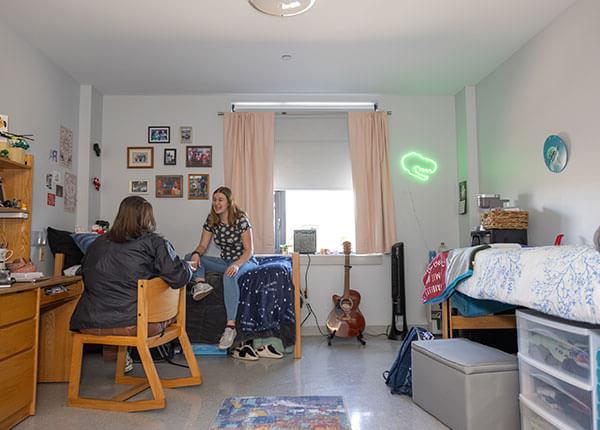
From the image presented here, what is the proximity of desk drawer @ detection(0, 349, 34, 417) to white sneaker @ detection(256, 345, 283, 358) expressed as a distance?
158cm

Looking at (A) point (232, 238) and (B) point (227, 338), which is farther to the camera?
(A) point (232, 238)

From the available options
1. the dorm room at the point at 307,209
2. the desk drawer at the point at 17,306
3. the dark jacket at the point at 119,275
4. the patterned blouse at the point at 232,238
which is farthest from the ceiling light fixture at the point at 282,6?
the desk drawer at the point at 17,306

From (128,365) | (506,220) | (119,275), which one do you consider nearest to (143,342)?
(119,275)

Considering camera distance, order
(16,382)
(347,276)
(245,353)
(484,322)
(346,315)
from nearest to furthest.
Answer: (16,382), (484,322), (245,353), (346,315), (347,276)

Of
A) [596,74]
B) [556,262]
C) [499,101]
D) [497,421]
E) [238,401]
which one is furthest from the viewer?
[499,101]

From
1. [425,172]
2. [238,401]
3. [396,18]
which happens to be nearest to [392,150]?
[425,172]

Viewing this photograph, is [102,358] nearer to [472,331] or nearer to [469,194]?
[472,331]

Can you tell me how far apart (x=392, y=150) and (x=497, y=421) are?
2993 millimetres

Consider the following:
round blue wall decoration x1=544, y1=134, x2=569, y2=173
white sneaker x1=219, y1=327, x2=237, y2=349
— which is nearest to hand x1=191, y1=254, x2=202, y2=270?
white sneaker x1=219, y1=327, x2=237, y2=349

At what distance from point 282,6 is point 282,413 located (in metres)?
2.31

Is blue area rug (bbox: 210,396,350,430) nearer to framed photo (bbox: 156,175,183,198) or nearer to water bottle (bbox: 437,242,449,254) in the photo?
water bottle (bbox: 437,242,449,254)

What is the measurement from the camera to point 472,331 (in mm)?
3006

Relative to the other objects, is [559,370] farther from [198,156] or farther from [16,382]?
[198,156]

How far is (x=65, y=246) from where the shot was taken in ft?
11.5
